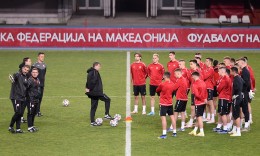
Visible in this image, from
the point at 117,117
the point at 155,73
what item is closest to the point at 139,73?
the point at 155,73

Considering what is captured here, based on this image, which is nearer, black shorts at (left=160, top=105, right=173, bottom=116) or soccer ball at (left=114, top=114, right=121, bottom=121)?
black shorts at (left=160, top=105, right=173, bottom=116)

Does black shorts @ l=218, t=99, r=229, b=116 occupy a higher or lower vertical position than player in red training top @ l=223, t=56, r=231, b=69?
lower

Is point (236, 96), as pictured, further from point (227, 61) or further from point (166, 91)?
point (227, 61)

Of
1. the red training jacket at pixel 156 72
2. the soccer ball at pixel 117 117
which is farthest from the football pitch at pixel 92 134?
the red training jacket at pixel 156 72

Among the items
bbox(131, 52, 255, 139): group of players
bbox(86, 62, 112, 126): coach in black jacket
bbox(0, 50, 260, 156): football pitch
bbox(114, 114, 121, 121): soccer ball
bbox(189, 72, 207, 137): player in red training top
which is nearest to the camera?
bbox(0, 50, 260, 156): football pitch

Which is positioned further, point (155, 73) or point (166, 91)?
point (155, 73)

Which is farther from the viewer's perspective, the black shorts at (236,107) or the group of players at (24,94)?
the group of players at (24,94)

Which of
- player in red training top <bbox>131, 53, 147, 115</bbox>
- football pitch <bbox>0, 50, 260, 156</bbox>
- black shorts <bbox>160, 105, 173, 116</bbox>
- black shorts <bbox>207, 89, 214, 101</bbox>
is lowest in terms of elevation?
football pitch <bbox>0, 50, 260, 156</bbox>

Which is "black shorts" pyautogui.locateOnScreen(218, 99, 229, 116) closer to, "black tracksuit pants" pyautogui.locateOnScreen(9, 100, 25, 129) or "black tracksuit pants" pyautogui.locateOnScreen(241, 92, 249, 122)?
"black tracksuit pants" pyautogui.locateOnScreen(241, 92, 249, 122)

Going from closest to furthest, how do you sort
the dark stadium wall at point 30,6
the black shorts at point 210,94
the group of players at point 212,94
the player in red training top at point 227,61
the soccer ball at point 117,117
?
the group of players at point 212,94 < the soccer ball at point 117,117 < the player in red training top at point 227,61 < the black shorts at point 210,94 < the dark stadium wall at point 30,6

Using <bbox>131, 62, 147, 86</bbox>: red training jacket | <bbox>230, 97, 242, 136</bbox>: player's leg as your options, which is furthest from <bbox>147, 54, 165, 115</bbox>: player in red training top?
<bbox>230, 97, 242, 136</bbox>: player's leg

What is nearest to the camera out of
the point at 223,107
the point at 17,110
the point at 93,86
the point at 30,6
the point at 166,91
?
the point at 166,91

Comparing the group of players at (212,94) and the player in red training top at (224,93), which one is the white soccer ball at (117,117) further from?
the player in red training top at (224,93)

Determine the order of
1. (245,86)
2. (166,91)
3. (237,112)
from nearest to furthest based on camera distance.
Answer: (166,91) → (237,112) → (245,86)
